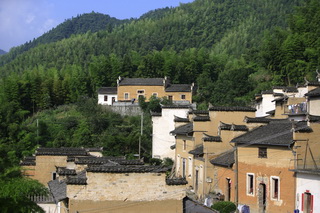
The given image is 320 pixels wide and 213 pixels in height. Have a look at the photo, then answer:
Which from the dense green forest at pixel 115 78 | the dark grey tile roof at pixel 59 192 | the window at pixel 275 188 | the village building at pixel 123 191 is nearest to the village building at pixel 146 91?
the dense green forest at pixel 115 78

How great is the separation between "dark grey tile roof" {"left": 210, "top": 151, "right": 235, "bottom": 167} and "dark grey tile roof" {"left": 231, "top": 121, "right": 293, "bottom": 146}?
3.69 feet

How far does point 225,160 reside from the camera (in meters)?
27.0

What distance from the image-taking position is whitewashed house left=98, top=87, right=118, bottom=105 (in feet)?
208

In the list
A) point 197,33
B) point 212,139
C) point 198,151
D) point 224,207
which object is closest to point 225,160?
point 212,139

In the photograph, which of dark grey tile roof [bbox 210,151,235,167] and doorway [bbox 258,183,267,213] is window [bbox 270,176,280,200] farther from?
dark grey tile roof [bbox 210,151,235,167]

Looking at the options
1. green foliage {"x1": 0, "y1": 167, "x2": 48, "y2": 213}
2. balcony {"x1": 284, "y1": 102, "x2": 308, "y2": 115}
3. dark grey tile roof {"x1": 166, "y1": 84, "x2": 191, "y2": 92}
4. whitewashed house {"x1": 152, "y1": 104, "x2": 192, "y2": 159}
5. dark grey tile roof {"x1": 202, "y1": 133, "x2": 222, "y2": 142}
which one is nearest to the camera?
green foliage {"x1": 0, "y1": 167, "x2": 48, "y2": 213}

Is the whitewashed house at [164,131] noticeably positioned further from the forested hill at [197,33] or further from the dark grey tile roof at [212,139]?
the forested hill at [197,33]

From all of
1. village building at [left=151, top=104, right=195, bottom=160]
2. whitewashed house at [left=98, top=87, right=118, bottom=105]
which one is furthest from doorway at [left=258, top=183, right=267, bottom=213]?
whitewashed house at [left=98, top=87, right=118, bottom=105]

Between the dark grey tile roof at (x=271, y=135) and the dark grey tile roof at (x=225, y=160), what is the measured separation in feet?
3.69

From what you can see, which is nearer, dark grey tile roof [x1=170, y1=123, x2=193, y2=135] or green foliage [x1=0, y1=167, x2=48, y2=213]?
green foliage [x1=0, y1=167, x2=48, y2=213]

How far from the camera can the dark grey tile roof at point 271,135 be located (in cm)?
2276

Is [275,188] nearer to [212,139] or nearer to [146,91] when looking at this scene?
[212,139]

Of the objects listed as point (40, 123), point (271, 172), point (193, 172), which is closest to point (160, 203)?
point (271, 172)

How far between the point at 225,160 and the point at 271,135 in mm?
3674
